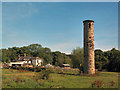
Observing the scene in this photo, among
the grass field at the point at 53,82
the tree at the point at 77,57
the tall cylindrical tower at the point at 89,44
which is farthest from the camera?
the tree at the point at 77,57

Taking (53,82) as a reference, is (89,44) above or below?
above

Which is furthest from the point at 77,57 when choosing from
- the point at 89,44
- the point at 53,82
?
the point at 53,82

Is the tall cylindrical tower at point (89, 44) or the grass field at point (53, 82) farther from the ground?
the tall cylindrical tower at point (89, 44)

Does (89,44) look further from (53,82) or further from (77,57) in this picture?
(77,57)

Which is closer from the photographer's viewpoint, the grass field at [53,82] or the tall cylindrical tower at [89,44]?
the grass field at [53,82]

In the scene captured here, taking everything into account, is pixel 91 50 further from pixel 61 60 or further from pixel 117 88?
pixel 61 60

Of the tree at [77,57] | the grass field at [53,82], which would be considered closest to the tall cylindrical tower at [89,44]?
the grass field at [53,82]

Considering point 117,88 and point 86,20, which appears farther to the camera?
point 86,20

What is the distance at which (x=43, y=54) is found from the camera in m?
75.0

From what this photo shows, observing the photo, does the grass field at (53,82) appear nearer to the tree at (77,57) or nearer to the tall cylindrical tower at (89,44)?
the tall cylindrical tower at (89,44)

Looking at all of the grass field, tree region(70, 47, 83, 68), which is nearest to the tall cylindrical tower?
the grass field

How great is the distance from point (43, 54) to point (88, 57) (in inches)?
2064

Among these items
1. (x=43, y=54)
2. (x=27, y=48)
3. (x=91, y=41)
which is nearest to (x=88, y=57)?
(x=91, y=41)

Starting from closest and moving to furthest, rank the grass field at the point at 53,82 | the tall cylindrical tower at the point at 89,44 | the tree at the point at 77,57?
1. the grass field at the point at 53,82
2. the tall cylindrical tower at the point at 89,44
3. the tree at the point at 77,57
